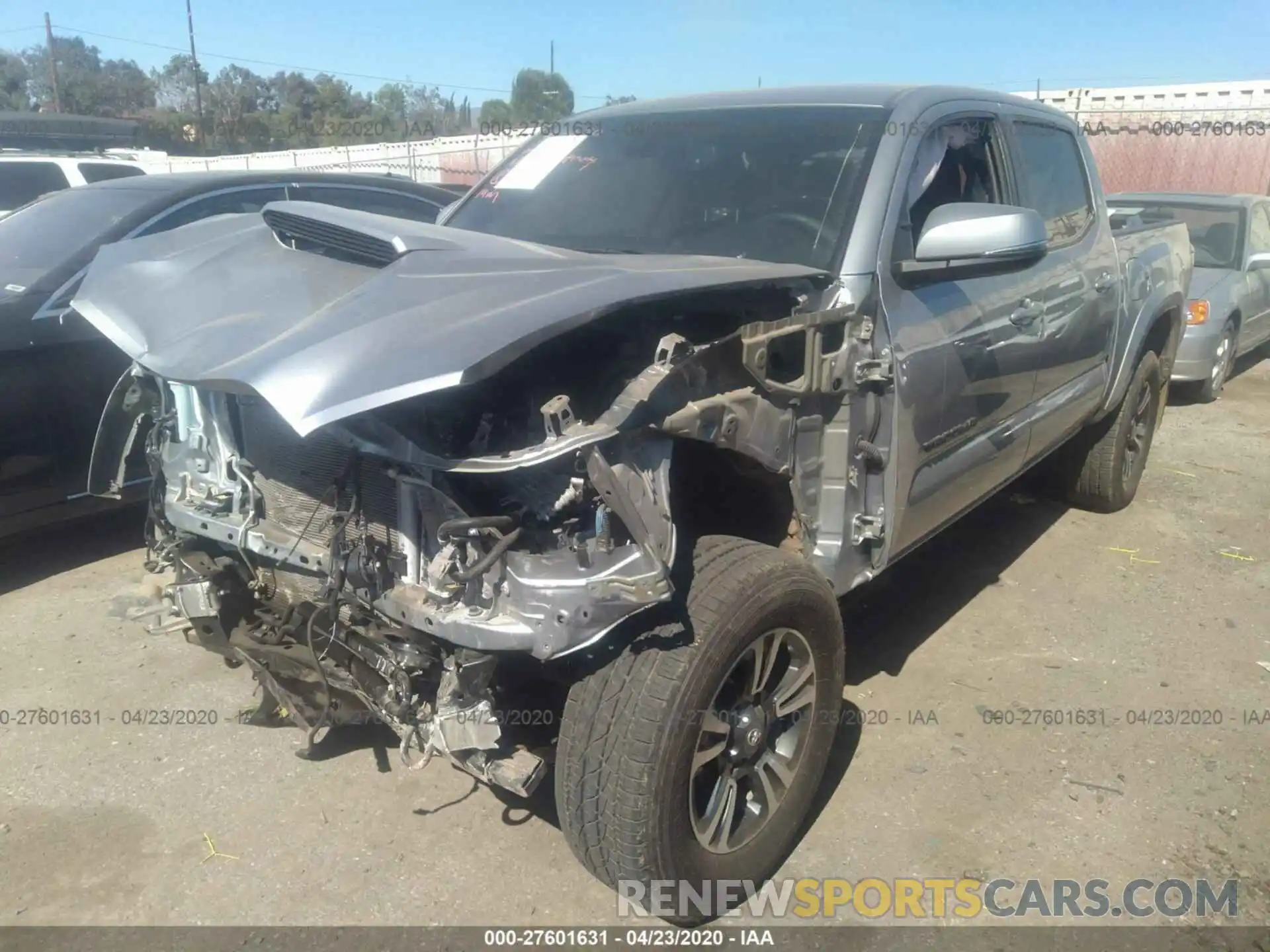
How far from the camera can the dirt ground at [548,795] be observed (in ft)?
8.49

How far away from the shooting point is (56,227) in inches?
→ 187

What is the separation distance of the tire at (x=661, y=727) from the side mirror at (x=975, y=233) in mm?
1042

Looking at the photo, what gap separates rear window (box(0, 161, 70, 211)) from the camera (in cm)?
873

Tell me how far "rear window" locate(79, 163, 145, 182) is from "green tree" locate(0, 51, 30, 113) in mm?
39147

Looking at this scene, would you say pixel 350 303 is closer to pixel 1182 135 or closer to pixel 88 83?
pixel 1182 135

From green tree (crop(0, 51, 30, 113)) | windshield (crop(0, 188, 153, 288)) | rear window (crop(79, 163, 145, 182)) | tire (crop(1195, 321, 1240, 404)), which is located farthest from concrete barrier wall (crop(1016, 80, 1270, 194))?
green tree (crop(0, 51, 30, 113))

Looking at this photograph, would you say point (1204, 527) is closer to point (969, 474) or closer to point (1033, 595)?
point (1033, 595)

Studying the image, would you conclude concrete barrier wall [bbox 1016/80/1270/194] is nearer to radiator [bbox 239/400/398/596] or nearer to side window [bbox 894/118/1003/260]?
side window [bbox 894/118/1003/260]

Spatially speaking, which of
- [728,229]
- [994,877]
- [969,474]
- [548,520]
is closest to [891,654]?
[969,474]

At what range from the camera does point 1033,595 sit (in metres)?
4.42

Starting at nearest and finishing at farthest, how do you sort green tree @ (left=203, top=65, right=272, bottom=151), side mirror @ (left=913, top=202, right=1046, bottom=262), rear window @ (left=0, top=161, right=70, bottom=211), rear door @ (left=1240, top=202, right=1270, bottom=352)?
side mirror @ (left=913, top=202, right=1046, bottom=262) → rear door @ (left=1240, top=202, right=1270, bottom=352) → rear window @ (left=0, top=161, right=70, bottom=211) → green tree @ (left=203, top=65, right=272, bottom=151)

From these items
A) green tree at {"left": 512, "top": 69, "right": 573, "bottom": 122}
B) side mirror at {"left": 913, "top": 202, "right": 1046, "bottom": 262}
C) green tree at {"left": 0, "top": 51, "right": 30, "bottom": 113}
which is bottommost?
side mirror at {"left": 913, "top": 202, "right": 1046, "bottom": 262}

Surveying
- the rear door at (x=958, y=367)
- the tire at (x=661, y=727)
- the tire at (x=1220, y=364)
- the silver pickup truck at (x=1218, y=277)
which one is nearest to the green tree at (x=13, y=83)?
the silver pickup truck at (x=1218, y=277)

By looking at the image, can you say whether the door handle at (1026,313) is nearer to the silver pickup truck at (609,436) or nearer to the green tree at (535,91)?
the silver pickup truck at (609,436)
